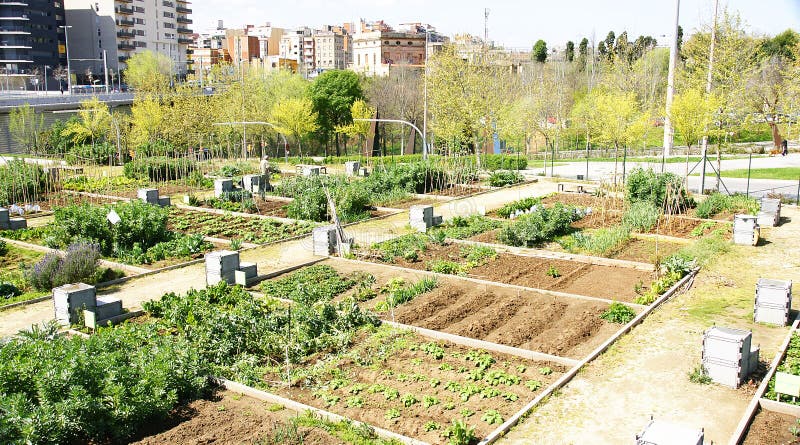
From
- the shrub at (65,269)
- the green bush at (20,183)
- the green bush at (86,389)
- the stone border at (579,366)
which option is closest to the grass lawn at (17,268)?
the shrub at (65,269)

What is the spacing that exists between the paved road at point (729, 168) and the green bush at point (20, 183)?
67.8ft

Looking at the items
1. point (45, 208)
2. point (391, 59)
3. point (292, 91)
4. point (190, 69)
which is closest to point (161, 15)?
point (190, 69)

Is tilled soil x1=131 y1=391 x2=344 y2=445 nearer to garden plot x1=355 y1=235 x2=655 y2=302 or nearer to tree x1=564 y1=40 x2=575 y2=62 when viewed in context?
garden plot x1=355 y1=235 x2=655 y2=302

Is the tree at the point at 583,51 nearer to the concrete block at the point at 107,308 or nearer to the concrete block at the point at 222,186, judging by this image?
the concrete block at the point at 222,186

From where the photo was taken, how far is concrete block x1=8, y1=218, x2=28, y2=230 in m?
20.4

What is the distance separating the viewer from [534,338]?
1130cm

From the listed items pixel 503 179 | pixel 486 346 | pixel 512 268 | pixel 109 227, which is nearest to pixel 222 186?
pixel 109 227

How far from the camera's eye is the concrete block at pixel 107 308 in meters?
12.4

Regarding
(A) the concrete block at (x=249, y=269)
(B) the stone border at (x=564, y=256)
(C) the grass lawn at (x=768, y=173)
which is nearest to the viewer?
(A) the concrete block at (x=249, y=269)

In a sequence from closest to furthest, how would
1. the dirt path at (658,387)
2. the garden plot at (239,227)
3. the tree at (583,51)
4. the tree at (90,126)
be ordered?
1. the dirt path at (658,387)
2. the garden plot at (239,227)
3. the tree at (90,126)
4. the tree at (583,51)

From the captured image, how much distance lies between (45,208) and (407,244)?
1380 cm

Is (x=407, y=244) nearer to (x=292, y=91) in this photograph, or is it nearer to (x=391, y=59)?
(x=292, y=91)

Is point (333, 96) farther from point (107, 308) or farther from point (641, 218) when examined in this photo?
point (107, 308)

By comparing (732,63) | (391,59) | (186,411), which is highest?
(391,59)
